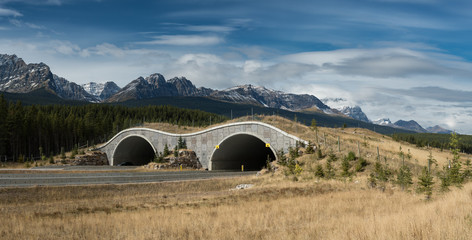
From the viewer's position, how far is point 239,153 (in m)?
61.6

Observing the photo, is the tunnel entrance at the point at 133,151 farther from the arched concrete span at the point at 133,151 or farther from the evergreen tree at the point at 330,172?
the evergreen tree at the point at 330,172

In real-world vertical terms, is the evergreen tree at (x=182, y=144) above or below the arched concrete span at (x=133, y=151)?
above

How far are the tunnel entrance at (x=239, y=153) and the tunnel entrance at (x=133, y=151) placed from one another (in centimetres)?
2825

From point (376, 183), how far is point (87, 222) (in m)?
18.7

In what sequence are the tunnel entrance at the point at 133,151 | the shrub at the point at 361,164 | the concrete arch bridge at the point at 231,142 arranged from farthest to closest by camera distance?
the tunnel entrance at the point at 133,151 → the concrete arch bridge at the point at 231,142 → the shrub at the point at 361,164

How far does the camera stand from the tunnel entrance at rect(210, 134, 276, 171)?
5538 cm

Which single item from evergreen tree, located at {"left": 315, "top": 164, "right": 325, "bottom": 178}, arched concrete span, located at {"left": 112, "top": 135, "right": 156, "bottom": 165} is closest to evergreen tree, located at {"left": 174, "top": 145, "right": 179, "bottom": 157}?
arched concrete span, located at {"left": 112, "top": 135, "right": 156, "bottom": 165}

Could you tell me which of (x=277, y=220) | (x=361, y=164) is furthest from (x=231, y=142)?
(x=277, y=220)

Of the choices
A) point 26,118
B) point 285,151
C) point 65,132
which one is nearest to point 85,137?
point 65,132

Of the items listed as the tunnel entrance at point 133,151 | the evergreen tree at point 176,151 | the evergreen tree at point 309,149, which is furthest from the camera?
the tunnel entrance at point 133,151

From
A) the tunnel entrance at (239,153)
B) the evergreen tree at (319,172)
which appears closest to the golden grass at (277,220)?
the evergreen tree at (319,172)

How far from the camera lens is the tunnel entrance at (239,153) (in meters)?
55.4

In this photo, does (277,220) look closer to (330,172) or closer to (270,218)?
(270,218)

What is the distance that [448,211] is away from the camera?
36.4ft
